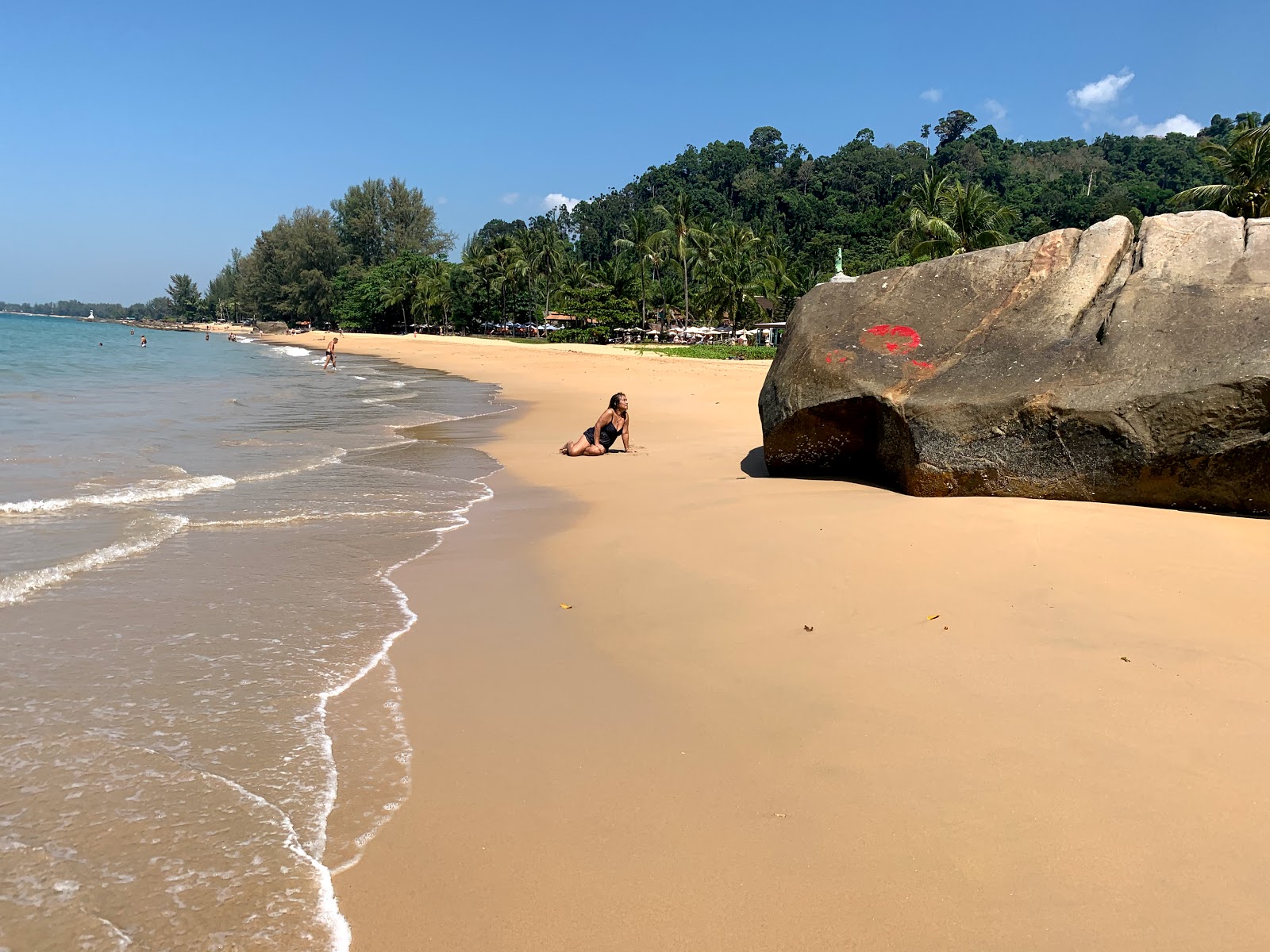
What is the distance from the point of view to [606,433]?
42.1ft

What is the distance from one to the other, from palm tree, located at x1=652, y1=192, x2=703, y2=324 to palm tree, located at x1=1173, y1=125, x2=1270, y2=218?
3139 cm

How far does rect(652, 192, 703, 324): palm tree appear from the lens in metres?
57.8

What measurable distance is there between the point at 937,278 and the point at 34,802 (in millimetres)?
7927

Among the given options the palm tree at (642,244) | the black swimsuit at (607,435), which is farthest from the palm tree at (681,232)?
the black swimsuit at (607,435)

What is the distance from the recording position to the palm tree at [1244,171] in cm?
2819

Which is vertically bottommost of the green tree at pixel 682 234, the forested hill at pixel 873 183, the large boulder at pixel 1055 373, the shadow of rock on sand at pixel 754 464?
the shadow of rock on sand at pixel 754 464

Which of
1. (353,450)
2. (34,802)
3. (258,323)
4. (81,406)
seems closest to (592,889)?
(34,802)

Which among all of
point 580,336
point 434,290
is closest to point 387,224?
point 434,290

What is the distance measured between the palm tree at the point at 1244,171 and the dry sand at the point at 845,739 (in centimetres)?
2786

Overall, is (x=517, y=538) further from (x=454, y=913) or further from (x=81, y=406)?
(x=81, y=406)

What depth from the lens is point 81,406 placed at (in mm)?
19594

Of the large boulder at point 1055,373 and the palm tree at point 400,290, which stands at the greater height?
the palm tree at point 400,290

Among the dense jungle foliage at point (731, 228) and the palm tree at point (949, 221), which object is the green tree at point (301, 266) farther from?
the palm tree at point (949, 221)

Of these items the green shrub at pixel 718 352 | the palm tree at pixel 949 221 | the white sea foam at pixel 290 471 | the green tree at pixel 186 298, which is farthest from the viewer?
the green tree at pixel 186 298
